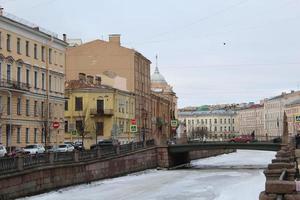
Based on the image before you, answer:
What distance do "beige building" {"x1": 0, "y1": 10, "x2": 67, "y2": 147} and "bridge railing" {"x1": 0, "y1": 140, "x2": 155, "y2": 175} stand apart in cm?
828

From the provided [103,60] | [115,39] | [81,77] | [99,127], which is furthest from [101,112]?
[115,39]

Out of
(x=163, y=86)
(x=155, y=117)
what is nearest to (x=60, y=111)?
(x=155, y=117)

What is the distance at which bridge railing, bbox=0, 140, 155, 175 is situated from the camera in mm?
31812

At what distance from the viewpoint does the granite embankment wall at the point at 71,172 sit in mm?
31688

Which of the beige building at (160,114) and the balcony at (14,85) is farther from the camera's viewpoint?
the beige building at (160,114)

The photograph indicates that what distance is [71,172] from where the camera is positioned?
137 feet

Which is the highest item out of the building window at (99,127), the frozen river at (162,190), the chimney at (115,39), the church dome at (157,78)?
the chimney at (115,39)

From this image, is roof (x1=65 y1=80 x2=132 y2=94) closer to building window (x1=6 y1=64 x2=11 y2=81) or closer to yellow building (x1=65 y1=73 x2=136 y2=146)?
yellow building (x1=65 y1=73 x2=136 y2=146)

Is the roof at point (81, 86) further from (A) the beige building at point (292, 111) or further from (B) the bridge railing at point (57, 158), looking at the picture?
(A) the beige building at point (292, 111)

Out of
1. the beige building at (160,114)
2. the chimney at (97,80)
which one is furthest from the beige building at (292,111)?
the chimney at (97,80)

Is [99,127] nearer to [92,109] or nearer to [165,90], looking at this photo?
[92,109]

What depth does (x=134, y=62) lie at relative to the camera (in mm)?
88375

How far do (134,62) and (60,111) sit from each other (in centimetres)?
2374

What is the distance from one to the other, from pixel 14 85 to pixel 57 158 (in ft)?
54.4
